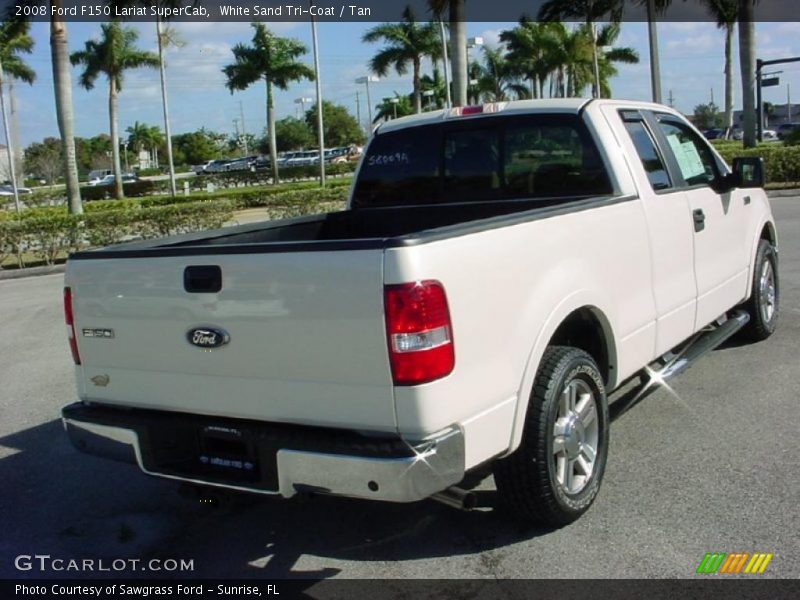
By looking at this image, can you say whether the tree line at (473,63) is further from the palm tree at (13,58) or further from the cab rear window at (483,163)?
the cab rear window at (483,163)

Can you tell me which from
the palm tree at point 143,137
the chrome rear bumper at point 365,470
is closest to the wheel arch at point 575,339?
the chrome rear bumper at point 365,470

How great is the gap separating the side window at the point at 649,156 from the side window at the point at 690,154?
0.26 metres

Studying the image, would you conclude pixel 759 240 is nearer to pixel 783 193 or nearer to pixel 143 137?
pixel 783 193

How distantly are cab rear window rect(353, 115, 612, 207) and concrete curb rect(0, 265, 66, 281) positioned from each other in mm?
12065

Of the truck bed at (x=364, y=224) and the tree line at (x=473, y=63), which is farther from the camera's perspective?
the tree line at (x=473, y=63)

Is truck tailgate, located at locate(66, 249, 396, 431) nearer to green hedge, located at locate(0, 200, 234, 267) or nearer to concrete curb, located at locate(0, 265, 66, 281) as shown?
concrete curb, located at locate(0, 265, 66, 281)

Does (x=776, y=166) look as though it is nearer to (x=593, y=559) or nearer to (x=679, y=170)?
(x=679, y=170)

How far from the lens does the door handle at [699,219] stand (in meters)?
5.12

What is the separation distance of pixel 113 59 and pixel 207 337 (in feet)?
153

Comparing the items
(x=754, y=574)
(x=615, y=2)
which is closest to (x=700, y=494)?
(x=754, y=574)

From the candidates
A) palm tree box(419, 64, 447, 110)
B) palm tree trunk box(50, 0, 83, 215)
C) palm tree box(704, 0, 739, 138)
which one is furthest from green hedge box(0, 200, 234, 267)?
palm tree box(419, 64, 447, 110)

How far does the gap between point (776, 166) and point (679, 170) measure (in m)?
18.1

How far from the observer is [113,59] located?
149 feet

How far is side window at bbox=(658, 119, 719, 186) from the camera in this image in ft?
17.6
